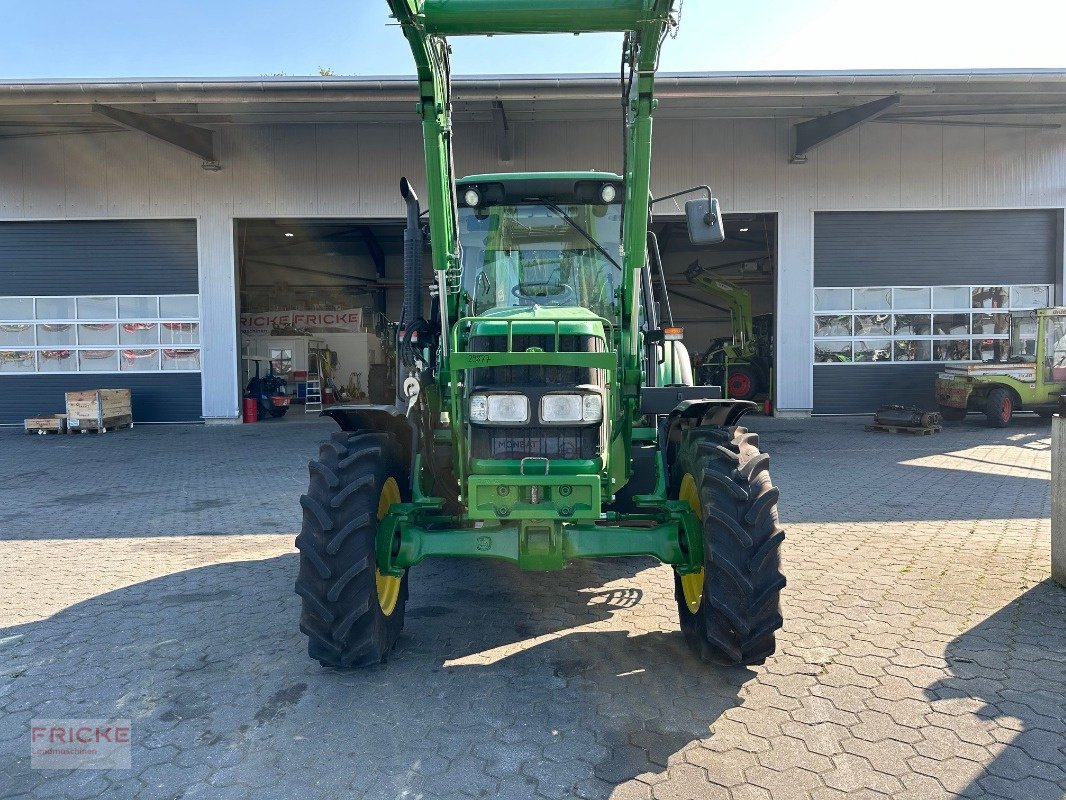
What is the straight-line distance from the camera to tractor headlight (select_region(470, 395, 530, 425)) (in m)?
3.72

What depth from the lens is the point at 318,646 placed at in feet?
11.7

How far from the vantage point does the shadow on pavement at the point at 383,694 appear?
112 inches

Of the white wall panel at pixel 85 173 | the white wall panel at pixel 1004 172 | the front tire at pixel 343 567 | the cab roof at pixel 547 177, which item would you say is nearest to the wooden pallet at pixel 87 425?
the white wall panel at pixel 85 173

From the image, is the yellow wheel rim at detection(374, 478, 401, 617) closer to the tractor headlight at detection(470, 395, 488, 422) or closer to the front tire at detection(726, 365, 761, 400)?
the tractor headlight at detection(470, 395, 488, 422)

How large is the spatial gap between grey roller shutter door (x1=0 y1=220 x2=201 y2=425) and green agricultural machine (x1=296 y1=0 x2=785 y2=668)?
1388 cm

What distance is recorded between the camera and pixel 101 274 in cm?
1616

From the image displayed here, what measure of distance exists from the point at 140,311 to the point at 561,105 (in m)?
10.6

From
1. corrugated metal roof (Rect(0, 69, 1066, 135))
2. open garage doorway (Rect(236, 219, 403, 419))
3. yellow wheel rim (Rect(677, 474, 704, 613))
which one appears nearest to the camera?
yellow wheel rim (Rect(677, 474, 704, 613))

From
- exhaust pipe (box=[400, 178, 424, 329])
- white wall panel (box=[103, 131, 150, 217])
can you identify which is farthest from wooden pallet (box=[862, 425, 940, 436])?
white wall panel (box=[103, 131, 150, 217])

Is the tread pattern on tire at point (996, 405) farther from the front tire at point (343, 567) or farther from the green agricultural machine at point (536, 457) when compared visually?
the front tire at point (343, 567)

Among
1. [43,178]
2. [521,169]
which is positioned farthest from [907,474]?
[43,178]

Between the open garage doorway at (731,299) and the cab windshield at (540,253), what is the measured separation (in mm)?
12417

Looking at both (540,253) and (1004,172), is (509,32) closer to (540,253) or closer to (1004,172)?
(540,253)

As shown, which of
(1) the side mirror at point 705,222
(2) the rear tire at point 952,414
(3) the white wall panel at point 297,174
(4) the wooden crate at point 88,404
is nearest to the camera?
(1) the side mirror at point 705,222
